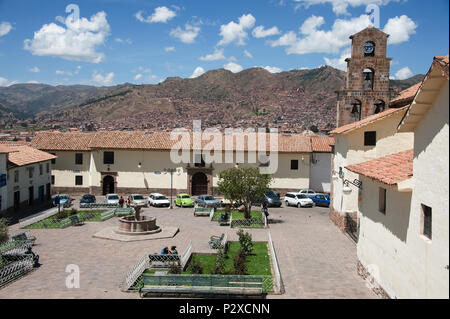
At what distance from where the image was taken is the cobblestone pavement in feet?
44.5

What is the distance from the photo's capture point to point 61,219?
25.9 meters

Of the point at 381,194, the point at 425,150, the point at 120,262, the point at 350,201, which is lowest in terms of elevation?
the point at 120,262

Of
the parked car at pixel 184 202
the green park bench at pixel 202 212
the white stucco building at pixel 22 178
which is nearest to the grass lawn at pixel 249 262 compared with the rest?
the green park bench at pixel 202 212

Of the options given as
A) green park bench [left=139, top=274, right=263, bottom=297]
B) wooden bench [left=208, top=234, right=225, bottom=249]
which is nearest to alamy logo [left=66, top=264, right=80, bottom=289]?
green park bench [left=139, top=274, right=263, bottom=297]

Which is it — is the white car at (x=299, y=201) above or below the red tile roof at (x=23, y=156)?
below

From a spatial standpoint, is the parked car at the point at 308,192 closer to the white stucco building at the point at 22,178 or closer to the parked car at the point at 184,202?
the parked car at the point at 184,202

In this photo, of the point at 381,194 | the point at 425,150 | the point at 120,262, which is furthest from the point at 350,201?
the point at 425,150

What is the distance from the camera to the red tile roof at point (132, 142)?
37844 mm

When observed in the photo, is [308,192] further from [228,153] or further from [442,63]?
[442,63]

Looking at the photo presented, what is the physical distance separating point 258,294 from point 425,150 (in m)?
6.85

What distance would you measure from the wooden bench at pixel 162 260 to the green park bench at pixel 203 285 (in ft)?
9.57
